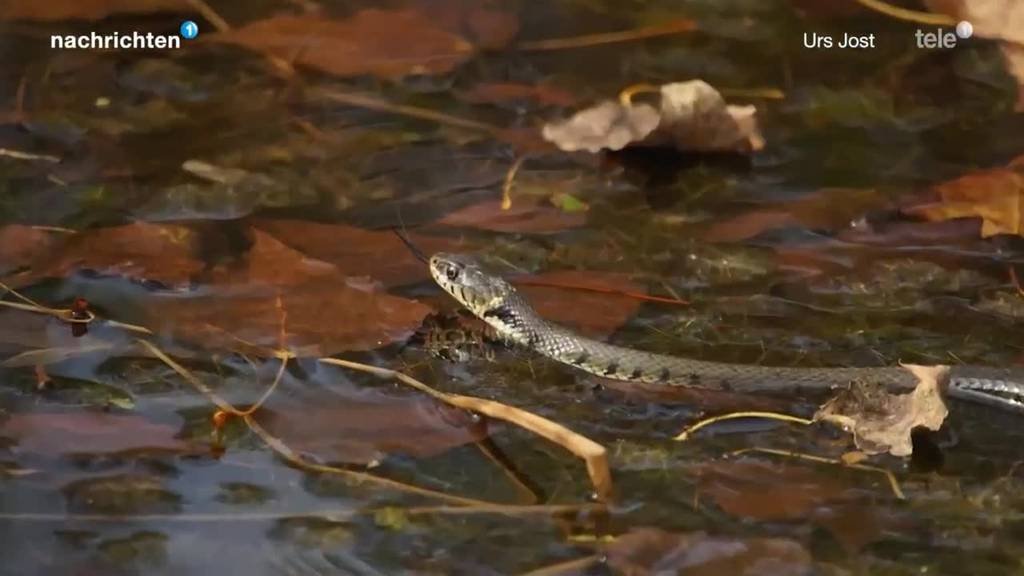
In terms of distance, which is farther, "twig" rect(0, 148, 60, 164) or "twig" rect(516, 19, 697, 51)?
"twig" rect(516, 19, 697, 51)

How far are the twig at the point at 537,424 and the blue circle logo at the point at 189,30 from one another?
1.64 m

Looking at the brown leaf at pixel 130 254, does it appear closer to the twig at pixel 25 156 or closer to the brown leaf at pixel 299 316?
the brown leaf at pixel 299 316

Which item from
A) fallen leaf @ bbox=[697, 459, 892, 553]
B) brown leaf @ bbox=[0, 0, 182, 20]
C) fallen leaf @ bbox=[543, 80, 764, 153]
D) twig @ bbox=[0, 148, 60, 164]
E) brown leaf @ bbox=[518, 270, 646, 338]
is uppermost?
brown leaf @ bbox=[0, 0, 182, 20]

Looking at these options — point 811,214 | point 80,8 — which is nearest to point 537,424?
point 811,214

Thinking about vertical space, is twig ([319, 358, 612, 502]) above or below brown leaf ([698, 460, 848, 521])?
above

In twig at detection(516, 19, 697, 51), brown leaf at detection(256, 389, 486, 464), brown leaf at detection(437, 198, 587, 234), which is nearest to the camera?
brown leaf at detection(256, 389, 486, 464)

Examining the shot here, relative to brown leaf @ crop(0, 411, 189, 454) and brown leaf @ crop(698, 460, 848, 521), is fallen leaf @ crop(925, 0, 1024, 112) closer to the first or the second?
brown leaf @ crop(698, 460, 848, 521)

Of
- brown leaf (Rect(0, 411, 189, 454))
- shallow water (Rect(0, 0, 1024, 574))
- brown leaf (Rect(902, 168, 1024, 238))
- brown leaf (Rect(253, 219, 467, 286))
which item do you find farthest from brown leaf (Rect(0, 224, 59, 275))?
brown leaf (Rect(902, 168, 1024, 238))

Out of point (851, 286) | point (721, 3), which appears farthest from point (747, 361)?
point (721, 3)

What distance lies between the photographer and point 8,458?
180 centimetres

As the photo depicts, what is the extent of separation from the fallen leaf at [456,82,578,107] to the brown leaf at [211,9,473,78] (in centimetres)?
13

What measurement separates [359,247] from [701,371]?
0.72m

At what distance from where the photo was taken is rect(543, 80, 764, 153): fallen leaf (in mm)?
3008

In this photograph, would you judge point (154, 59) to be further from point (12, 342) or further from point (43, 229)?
point (12, 342)
